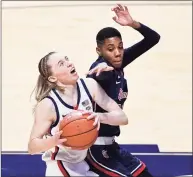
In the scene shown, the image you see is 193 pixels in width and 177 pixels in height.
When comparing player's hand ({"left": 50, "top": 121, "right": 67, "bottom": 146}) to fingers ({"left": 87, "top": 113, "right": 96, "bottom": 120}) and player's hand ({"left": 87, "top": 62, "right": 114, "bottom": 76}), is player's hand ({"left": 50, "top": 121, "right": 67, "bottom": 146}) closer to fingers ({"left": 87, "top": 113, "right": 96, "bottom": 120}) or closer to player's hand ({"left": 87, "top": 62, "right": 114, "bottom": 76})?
fingers ({"left": 87, "top": 113, "right": 96, "bottom": 120})

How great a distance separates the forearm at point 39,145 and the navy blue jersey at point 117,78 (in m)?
0.32

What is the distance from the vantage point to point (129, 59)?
393cm

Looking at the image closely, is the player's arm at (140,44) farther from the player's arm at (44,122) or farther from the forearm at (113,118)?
the player's arm at (44,122)

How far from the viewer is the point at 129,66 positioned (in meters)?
5.36

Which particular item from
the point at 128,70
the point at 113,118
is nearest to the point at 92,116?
the point at 113,118

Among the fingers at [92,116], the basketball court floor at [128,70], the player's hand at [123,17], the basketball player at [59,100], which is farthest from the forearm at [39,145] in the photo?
the player's hand at [123,17]

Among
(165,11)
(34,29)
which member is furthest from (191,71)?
(34,29)

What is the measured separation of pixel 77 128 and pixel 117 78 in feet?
1.25

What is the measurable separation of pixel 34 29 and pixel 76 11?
49 cm

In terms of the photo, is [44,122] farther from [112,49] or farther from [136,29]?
[136,29]

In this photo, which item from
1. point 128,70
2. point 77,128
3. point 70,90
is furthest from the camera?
point 128,70

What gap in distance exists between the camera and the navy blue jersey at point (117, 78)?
3742 mm

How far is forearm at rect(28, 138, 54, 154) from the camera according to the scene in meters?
3.68

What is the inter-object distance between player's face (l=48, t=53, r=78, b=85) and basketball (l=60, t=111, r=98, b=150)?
19 centimetres
